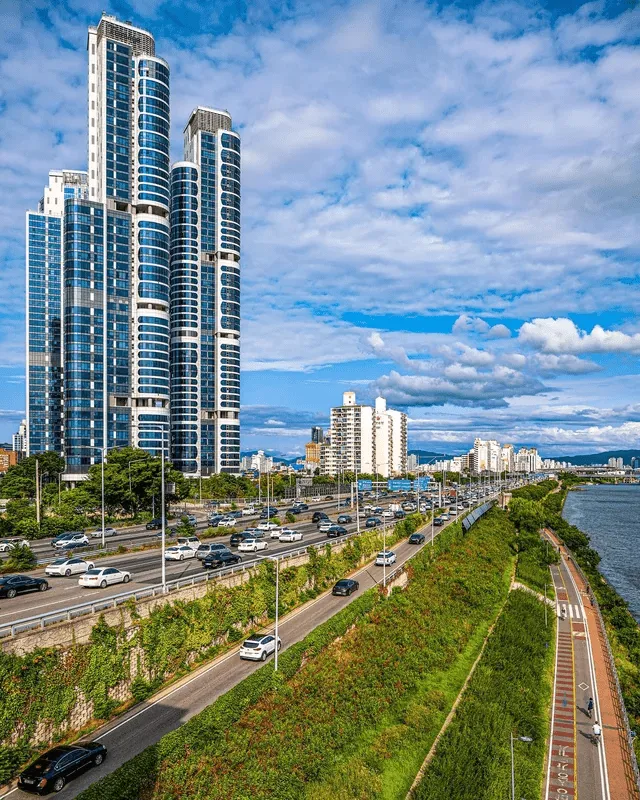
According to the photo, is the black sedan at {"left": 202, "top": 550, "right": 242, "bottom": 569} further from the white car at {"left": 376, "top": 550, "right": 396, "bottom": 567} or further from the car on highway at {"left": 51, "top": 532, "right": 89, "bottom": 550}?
the white car at {"left": 376, "top": 550, "right": 396, "bottom": 567}

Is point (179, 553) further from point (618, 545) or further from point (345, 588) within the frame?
point (618, 545)

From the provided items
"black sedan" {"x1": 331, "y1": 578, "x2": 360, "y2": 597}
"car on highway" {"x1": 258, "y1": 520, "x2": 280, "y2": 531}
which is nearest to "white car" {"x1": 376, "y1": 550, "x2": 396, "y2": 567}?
"black sedan" {"x1": 331, "y1": 578, "x2": 360, "y2": 597}

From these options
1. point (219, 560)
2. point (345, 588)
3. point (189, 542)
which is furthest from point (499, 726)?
point (189, 542)

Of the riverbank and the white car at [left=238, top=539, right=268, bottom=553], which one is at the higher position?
the white car at [left=238, top=539, right=268, bottom=553]

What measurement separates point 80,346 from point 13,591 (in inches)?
4085

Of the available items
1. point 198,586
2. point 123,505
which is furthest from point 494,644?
point 123,505

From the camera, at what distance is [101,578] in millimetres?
42938

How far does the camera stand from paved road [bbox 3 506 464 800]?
1045 inches

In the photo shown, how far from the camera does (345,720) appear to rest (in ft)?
116

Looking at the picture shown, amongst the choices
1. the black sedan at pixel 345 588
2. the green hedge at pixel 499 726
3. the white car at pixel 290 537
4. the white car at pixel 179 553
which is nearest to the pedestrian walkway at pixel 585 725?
the green hedge at pixel 499 726

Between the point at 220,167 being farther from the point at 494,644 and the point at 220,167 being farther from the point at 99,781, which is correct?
the point at 99,781

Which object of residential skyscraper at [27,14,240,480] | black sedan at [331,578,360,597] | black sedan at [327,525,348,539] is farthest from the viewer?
residential skyscraper at [27,14,240,480]

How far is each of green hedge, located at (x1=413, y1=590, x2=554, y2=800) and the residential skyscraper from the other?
100661 mm

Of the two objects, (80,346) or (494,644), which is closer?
(494,644)
